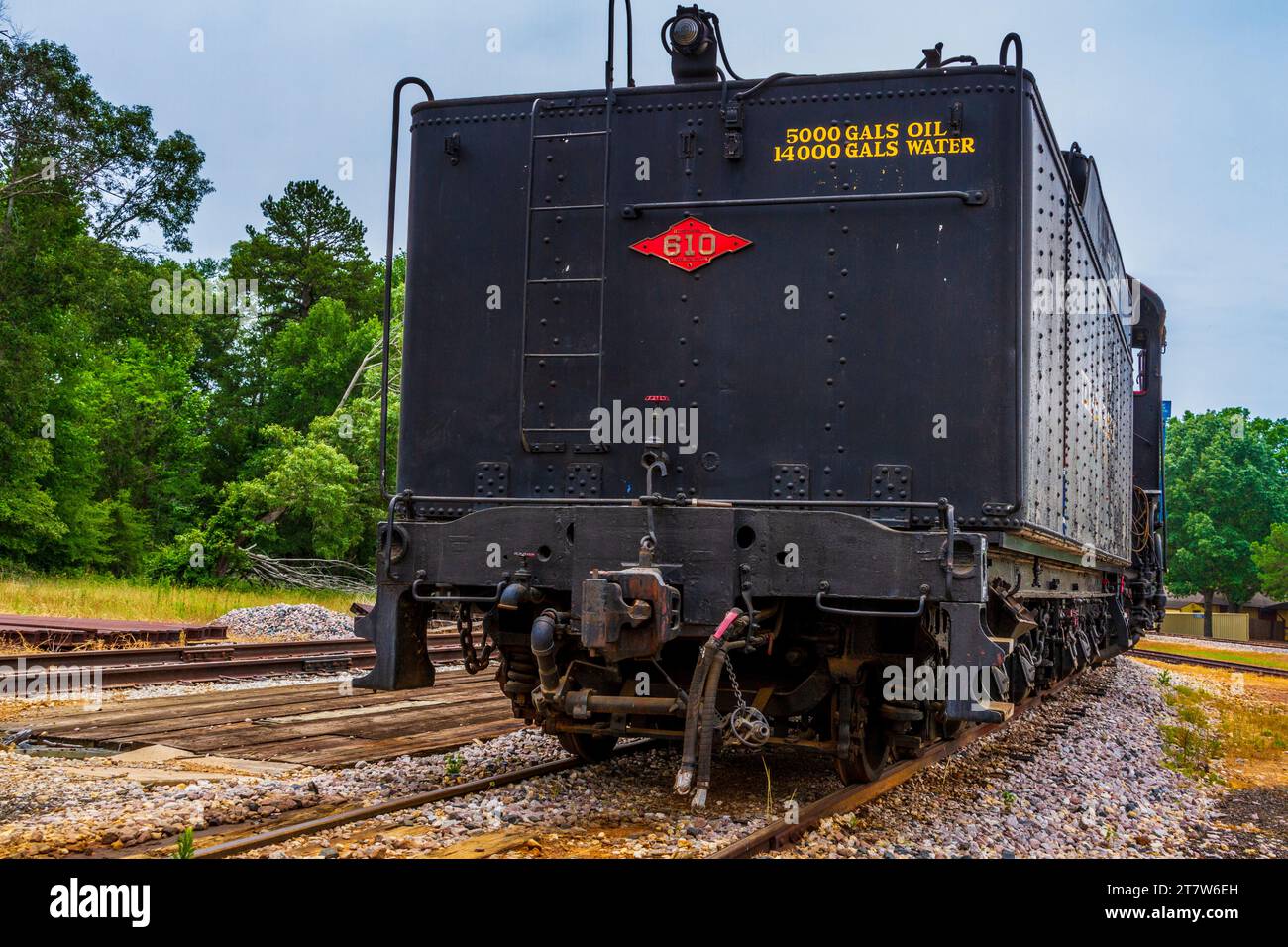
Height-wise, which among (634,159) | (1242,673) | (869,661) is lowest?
(1242,673)

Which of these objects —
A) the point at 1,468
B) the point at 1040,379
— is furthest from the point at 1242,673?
the point at 1,468

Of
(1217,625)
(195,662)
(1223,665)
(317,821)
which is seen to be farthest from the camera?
(1217,625)

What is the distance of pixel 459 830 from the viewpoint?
5648 mm

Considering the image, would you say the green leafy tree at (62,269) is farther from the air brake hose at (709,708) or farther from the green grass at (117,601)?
the air brake hose at (709,708)

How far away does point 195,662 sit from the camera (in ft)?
42.2

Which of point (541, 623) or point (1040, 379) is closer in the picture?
point (541, 623)

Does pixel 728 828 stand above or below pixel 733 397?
below

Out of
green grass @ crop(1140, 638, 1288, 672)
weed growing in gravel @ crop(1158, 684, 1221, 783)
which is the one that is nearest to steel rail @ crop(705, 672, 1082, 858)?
weed growing in gravel @ crop(1158, 684, 1221, 783)

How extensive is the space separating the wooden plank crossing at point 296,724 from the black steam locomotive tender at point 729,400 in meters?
1.65

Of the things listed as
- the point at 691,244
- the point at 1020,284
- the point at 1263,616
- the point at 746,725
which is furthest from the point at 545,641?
the point at 1263,616

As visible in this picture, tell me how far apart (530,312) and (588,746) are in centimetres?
279

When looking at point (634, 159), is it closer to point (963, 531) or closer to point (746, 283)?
point (746, 283)

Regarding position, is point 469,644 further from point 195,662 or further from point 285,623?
point 285,623

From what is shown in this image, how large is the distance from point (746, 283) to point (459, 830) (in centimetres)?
320
